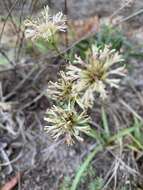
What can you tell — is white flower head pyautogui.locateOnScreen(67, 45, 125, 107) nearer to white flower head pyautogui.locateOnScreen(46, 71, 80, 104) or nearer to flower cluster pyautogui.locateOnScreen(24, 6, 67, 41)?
white flower head pyautogui.locateOnScreen(46, 71, 80, 104)

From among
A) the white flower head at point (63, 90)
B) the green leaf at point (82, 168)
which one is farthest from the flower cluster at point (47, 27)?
the green leaf at point (82, 168)

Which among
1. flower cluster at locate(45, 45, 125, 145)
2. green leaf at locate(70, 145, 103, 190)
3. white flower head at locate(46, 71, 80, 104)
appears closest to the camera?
flower cluster at locate(45, 45, 125, 145)

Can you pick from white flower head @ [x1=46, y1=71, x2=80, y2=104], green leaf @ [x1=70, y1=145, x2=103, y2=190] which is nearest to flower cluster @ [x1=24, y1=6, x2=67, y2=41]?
white flower head @ [x1=46, y1=71, x2=80, y2=104]

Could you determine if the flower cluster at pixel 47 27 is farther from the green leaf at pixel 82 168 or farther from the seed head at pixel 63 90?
the green leaf at pixel 82 168

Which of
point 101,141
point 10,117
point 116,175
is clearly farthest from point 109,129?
point 10,117

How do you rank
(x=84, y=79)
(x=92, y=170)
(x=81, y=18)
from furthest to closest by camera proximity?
(x=81, y=18) < (x=92, y=170) < (x=84, y=79)

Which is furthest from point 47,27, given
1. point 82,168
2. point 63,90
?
point 82,168

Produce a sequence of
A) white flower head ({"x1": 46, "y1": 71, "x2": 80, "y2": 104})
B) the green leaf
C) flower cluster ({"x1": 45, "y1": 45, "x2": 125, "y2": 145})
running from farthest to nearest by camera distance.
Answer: the green leaf → white flower head ({"x1": 46, "y1": 71, "x2": 80, "y2": 104}) → flower cluster ({"x1": 45, "y1": 45, "x2": 125, "y2": 145})

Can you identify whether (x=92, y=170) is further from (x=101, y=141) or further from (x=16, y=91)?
(x=16, y=91)

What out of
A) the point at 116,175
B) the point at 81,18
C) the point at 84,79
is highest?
the point at 81,18

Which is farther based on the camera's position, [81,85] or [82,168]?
[82,168]

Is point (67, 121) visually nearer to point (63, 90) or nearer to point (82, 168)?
point (63, 90)
